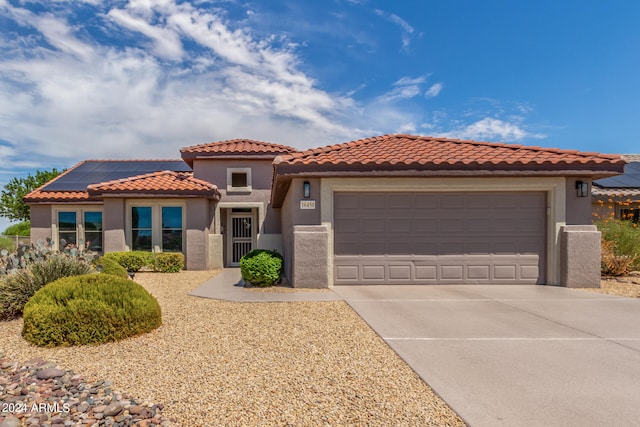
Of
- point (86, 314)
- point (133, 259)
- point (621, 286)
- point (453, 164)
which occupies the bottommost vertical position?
point (621, 286)

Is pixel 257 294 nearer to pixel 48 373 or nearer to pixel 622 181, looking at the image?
pixel 48 373

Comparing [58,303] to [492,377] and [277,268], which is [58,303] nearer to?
[277,268]

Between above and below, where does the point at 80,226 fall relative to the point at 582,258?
above

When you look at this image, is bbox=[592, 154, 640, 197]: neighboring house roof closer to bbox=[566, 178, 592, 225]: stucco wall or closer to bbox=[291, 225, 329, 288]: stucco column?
bbox=[566, 178, 592, 225]: stucco wall

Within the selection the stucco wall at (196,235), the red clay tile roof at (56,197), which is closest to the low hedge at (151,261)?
the stucco wall at (196,235)

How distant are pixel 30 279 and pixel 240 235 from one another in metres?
9.27

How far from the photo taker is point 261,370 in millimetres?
3705

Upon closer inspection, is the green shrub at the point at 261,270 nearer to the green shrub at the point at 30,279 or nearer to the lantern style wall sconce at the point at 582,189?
the green shrub at the point at 30,279

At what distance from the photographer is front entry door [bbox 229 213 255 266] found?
15.0 meters

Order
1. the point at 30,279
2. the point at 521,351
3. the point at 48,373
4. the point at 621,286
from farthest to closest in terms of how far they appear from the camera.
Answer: the point at 621,286 → the point at 30,279 → the point at 521,351 → the point at 48,373

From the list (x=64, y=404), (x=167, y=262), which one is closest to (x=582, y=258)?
(x=64, y=404)

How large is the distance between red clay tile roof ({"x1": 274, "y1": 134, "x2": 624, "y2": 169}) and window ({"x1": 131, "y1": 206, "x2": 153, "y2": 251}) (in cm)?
733

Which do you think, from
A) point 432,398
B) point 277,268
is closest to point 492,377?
point 432,398

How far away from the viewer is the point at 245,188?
15.0 metres
